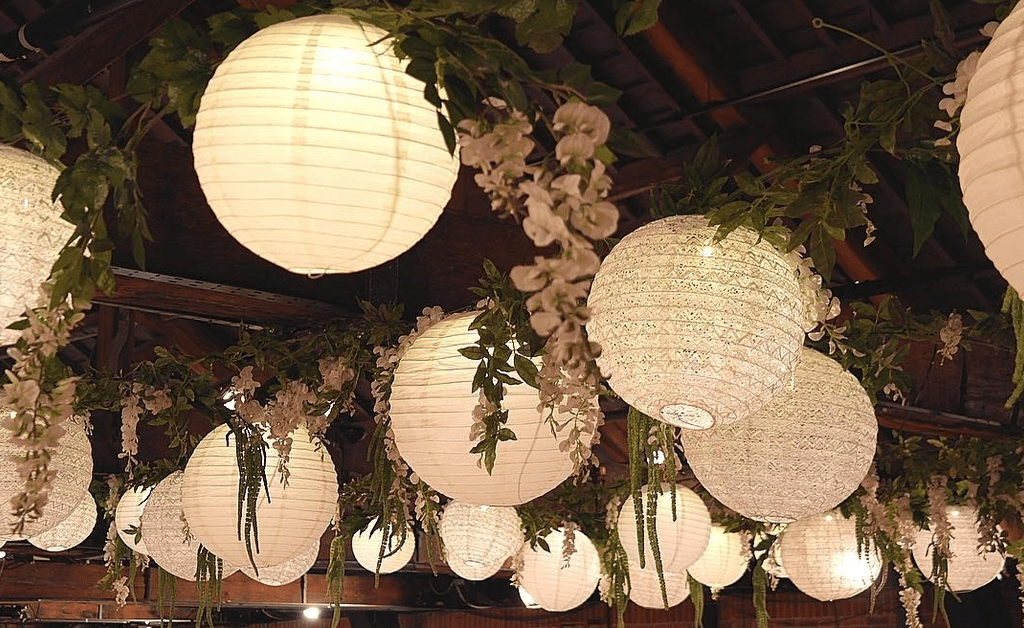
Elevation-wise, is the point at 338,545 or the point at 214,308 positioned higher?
the point at 214,308

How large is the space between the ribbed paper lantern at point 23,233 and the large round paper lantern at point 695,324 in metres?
0.94

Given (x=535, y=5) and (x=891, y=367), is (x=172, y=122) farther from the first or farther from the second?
(x=535, y=5)

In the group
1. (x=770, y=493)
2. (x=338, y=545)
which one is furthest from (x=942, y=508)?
(x=770, y=493)

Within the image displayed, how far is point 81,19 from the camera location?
11.5 feet

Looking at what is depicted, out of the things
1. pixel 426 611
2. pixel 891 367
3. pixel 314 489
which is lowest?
pixel 426 611

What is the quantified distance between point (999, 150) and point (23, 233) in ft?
4.81

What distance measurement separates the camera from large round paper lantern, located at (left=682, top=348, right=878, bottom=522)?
9.41 ft

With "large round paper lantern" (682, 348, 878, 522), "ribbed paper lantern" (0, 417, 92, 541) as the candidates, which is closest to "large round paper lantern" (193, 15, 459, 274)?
"large round paper lantern" (682, 348, 878, 522)

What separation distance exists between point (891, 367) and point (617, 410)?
4949 mm

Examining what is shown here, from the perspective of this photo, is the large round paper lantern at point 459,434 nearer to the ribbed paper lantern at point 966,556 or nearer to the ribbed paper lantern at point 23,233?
the ribbed paper lantern at point 23,233

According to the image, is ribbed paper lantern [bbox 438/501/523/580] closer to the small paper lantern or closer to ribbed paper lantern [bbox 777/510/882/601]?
ribbed paper lantern [bbox 777/510/882/601]

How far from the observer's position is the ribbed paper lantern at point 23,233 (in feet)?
6.67

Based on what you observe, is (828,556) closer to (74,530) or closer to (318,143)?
(74,530)

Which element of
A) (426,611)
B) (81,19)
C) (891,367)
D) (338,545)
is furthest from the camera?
(426,611)
